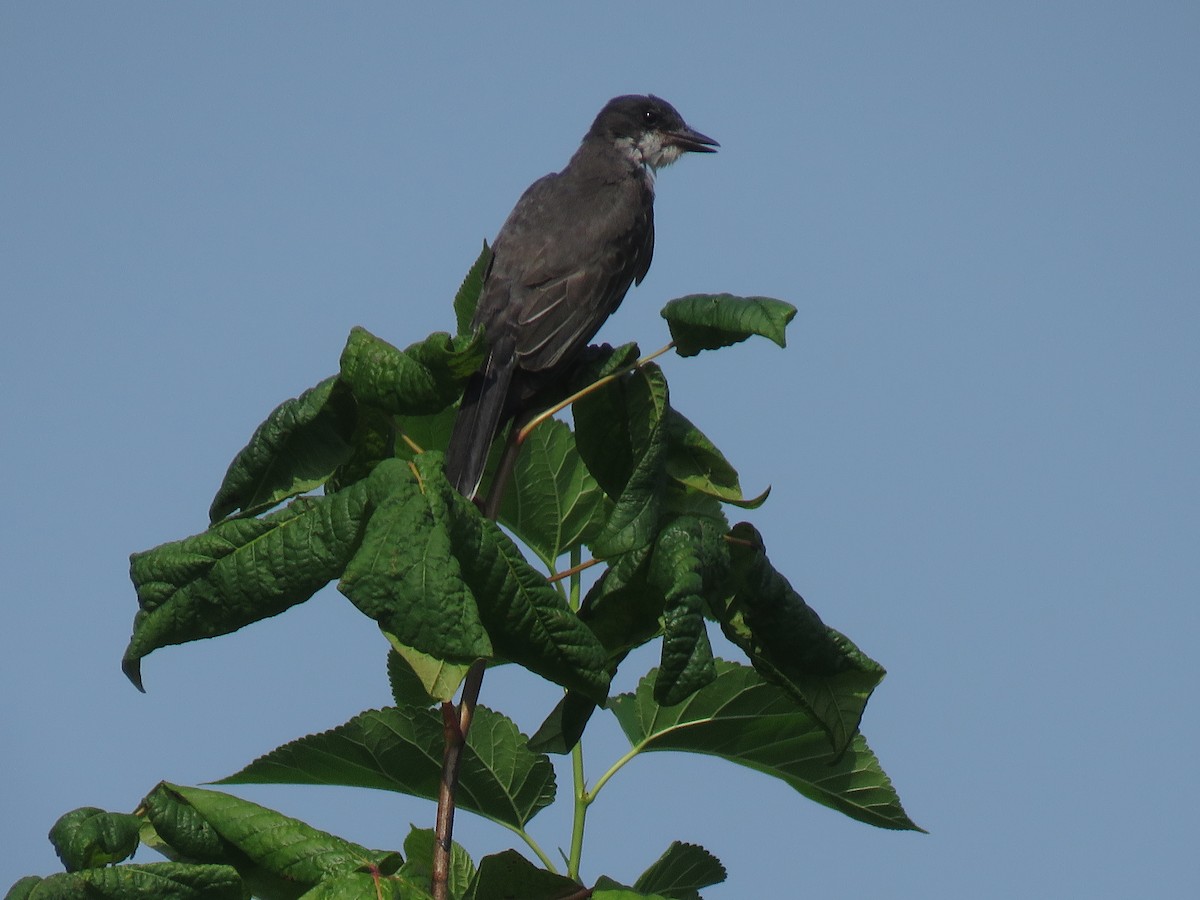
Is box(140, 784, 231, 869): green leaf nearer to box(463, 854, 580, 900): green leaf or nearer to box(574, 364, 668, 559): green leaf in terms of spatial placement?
box(463, 854, 580, 900): green leaf

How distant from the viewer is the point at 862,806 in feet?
11.5

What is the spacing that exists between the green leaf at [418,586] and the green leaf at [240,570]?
0.16 meters

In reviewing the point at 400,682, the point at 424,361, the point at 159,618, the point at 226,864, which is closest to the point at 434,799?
the point at 400,682

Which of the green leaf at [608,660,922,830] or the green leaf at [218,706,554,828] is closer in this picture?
the green leaf at [218,706,554,828]

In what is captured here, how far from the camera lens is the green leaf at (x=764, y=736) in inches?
134

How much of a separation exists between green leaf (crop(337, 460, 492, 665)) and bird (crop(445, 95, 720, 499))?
123 cm

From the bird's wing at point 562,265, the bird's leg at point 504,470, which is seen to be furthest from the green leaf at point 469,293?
the bird's leg at point 504,470

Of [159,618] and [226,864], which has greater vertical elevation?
[159,618]

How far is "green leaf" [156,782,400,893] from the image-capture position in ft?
8.85

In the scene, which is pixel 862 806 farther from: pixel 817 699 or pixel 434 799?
pixel 434 799

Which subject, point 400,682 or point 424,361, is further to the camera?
point 400,682

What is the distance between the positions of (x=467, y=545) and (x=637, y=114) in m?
5.09

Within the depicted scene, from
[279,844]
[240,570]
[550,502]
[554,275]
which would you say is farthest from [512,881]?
[554,275]

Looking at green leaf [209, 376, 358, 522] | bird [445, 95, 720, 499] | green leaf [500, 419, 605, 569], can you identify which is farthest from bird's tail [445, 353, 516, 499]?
green leaf [209, 376, 358, 522]
